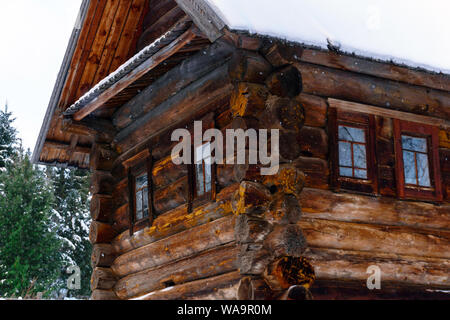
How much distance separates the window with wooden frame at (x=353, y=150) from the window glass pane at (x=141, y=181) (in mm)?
3188

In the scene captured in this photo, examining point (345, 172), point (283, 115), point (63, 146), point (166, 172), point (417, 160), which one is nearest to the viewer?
point (283, 115)

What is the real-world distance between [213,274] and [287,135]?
6.31 ft

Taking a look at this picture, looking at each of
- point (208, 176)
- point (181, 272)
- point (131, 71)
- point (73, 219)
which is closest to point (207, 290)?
point (181, 272)

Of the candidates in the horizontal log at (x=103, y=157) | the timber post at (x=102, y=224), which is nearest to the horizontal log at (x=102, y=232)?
the timber post at (x=102, y=224)

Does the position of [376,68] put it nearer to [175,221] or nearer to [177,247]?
[175,221]

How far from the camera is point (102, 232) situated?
1002cm

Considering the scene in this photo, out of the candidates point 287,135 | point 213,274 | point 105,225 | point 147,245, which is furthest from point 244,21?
point 105,225

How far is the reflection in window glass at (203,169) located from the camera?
7.86 meters

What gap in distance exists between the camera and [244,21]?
654 cm

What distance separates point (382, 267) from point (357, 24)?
3.00 m

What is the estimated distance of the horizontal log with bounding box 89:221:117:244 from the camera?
32.8 ft

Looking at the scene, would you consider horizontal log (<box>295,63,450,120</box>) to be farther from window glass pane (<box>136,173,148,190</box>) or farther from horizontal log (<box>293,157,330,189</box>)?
window glass pane (<box>136,173,148,190</box>)

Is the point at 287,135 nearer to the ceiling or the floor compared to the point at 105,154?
nearer to the floor
